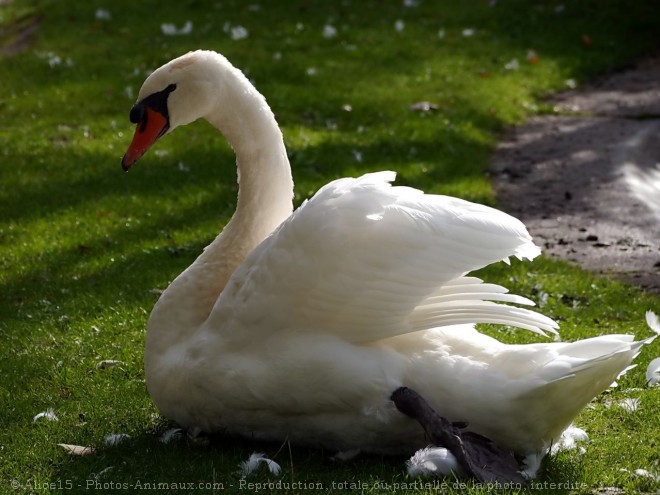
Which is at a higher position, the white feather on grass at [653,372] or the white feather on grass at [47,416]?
the white feather on grass at [653,372]

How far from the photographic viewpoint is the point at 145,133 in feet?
15.0

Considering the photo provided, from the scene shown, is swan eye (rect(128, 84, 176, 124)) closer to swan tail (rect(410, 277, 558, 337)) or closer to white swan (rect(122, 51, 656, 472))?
white swan (rect(122, 51, 656, 472))

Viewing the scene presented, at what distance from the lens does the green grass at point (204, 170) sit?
4.19 meters

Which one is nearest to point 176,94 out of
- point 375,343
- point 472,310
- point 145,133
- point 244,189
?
point 145,133

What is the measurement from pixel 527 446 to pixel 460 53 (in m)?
8.54

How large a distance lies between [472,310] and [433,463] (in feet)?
1.92

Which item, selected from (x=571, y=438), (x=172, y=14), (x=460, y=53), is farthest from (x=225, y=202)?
(x=172, y=14)

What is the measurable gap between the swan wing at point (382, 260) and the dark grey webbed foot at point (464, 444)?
28cm

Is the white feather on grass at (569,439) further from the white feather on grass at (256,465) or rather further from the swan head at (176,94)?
the swan head at (176,94)

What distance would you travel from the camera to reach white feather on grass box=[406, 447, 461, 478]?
12.3 ft

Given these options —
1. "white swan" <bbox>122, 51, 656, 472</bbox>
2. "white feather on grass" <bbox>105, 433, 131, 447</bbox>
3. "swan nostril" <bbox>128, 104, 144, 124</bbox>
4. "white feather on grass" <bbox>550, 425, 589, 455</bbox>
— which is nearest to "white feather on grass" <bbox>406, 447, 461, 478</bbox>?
"white swan" <bbox>122, 51, 656, 472</bbox>

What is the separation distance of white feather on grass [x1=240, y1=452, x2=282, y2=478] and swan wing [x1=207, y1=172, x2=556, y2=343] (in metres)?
0.54

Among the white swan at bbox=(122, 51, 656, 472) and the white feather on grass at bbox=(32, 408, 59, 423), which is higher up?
the white swan at bbox=(122, 51, 656, 472)

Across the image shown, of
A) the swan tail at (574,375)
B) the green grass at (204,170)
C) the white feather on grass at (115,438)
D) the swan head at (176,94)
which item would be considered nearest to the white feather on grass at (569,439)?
the green grass at (204,170)
